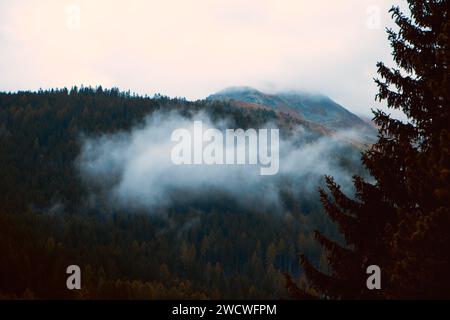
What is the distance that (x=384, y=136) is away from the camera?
1334 cm

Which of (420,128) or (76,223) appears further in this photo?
(76,223)

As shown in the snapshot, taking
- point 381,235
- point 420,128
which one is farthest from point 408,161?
point 381,235

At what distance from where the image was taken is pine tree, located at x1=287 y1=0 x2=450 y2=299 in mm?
10672

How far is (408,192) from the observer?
12117mm

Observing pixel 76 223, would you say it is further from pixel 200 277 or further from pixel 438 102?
pixel 438 102

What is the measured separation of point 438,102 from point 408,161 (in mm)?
1880

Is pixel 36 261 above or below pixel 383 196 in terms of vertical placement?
below

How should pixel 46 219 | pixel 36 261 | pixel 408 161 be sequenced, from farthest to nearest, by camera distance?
pixel 46 219, pixel 36 261, pixel 408 161

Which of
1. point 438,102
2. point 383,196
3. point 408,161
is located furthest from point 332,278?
point 438,102

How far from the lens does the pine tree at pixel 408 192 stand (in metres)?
10.7
